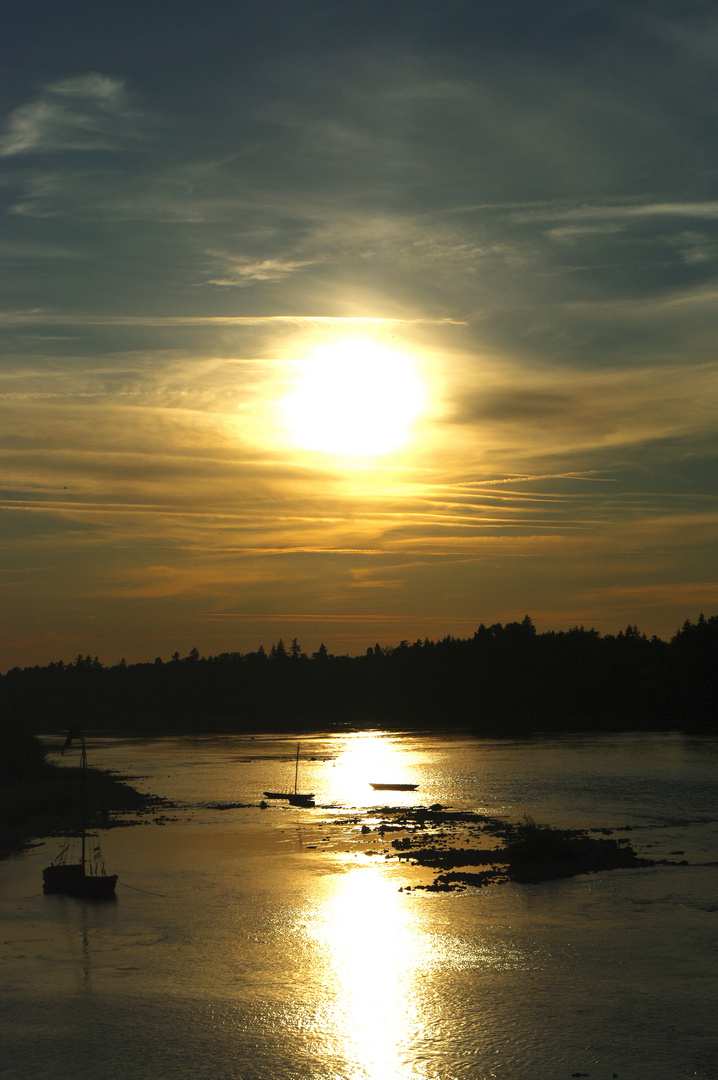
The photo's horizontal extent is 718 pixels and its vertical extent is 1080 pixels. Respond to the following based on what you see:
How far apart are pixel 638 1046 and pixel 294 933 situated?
15.4 m

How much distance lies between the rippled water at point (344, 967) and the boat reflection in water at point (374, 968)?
0.33ft

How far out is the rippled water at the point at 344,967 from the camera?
2517 cm

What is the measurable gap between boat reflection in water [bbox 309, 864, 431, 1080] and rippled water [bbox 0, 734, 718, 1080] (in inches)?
3.9

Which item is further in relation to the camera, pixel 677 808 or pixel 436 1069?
pixel 677 808

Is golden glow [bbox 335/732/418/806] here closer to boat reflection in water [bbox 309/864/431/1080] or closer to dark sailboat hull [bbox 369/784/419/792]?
dark sailboat hull [bbox 369/784/419/792]

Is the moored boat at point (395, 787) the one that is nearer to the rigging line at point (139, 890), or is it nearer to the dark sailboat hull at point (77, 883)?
the rigging line at point (139, 890)

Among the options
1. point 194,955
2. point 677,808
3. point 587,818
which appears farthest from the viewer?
point 677,808

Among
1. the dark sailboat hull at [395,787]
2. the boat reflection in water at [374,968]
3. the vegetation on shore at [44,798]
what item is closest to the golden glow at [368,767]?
the dark sailboat hull at [395,787]

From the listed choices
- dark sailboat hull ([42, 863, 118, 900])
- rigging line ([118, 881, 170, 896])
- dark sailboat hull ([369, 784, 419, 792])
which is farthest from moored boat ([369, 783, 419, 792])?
dark sailboat hull ([42, 863, 118, 900])

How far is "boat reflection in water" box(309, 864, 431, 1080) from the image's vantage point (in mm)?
25891

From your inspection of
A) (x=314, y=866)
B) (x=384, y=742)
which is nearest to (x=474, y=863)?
(x=314, y=866)

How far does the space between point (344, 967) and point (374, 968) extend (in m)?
1.06

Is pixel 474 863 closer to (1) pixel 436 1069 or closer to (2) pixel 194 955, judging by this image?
(2) pixel 194 955

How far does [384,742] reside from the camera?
5615 inches
